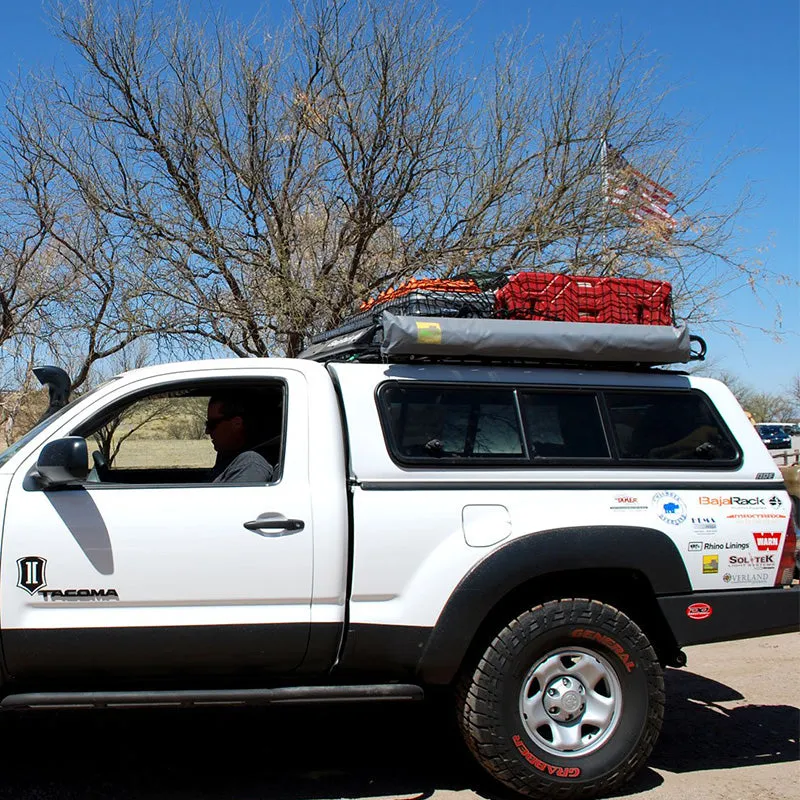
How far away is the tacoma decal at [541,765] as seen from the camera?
384cm

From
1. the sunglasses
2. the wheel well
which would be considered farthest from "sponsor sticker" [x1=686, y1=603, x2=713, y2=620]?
the sunglasses

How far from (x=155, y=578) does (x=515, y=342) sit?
187 centimetres

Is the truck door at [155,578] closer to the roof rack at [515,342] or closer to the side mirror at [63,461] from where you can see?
the side mirror at [63,461]

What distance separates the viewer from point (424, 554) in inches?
150

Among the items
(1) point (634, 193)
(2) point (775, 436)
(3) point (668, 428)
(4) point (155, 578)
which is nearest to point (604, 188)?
(1) point (634, 193)

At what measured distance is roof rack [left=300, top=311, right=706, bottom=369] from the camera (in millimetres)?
3996

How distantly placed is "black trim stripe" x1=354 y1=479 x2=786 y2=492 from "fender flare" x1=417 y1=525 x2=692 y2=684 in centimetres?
20

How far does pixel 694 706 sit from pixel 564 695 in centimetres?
185

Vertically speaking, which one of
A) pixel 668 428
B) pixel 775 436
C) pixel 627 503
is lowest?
pixel 627 503

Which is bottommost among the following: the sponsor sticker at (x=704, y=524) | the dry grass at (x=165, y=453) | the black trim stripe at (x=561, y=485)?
the sponsor sticker at (x=704, y=524)

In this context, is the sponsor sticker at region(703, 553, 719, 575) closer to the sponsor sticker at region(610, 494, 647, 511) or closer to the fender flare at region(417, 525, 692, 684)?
the fender flare at region(417, 525, 692, 684)

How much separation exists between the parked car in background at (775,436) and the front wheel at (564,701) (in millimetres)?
40582

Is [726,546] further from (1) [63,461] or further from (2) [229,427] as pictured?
(1) [63,461]

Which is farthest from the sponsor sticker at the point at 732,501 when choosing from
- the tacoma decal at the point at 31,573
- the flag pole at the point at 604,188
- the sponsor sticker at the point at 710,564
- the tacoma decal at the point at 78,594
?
the flag pole at the point at 604,188
